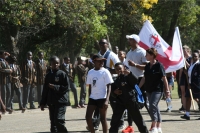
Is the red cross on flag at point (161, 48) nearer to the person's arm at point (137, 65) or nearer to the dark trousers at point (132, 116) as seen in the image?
the person's arm at point (137, 65)

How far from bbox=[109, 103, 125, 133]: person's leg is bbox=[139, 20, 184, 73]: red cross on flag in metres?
4.03

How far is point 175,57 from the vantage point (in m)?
16.0

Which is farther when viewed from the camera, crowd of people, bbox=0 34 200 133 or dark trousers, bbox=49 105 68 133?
dark trousers, bbox=49 105 68 133

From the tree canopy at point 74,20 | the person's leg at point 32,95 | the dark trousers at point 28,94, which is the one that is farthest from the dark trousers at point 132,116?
the tree canopy at point 74,20

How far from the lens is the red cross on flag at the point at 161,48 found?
15.4 metres

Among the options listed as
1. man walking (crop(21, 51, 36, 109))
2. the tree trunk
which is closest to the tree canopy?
the tree trunk

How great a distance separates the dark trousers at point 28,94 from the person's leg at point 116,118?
8202 millimetres

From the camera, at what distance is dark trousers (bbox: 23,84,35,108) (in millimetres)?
19636

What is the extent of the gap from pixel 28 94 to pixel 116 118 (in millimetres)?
8556

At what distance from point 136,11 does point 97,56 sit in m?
20.6

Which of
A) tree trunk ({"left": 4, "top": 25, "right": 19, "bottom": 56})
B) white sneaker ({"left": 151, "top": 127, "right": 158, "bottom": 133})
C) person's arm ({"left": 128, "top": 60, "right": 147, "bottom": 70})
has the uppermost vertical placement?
tree trunk ({"left": 4, "top": 25, "right": 19, "bottom": 56})

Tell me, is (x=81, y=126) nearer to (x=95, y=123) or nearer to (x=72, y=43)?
(x=95, y=123)

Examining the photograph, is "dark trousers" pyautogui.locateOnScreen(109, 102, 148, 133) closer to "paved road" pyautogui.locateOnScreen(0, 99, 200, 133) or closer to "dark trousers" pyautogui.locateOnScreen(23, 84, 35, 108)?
"paved road" pyautogui.locateOnScreen(0, 99, 200, 133)

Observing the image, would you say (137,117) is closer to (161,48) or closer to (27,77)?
(161,48)
